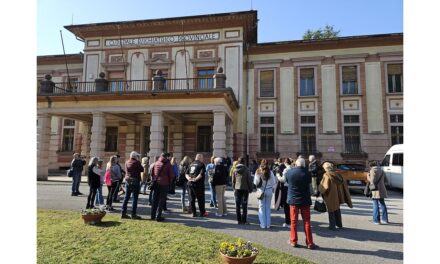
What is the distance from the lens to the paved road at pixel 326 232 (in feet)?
17.3

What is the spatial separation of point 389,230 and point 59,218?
8.72 meters

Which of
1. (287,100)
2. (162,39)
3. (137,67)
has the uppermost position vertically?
(162,39)

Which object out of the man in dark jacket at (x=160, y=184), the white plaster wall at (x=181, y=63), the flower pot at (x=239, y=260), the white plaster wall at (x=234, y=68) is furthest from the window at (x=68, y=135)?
the flower pot at (x=239, y=260)

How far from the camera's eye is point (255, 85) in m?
21.0

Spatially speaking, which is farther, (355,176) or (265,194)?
(355,176)

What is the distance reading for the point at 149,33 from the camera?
21.8 metres

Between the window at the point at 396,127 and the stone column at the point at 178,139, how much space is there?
14.8 meters

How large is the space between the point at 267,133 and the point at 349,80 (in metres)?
7.10

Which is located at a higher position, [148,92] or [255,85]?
[255,85]

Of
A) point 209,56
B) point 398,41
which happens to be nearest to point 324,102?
point 398,41

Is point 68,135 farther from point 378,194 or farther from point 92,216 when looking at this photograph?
point 378,194

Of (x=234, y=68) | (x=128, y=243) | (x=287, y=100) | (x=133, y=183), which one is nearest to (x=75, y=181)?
(x=133, y=183)

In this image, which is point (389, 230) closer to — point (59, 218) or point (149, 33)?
point (59, 218)

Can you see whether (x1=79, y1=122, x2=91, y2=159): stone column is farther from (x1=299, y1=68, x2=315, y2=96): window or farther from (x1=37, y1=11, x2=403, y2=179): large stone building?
(x1=299, y1=68, x2=315, y2=96): window
